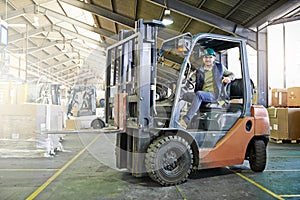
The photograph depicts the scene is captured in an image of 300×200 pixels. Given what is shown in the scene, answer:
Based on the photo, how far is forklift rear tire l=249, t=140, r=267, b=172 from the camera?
14.5 ft

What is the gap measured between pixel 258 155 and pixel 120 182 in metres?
2.23

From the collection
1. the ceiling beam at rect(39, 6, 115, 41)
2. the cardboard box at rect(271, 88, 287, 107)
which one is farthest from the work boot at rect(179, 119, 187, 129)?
the ceiling beam at rect(39, 6, 115, 41)

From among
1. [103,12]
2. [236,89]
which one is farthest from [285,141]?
[103,12]

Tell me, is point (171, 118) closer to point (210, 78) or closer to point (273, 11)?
point (210, 78)

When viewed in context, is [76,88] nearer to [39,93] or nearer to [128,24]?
[39,93]

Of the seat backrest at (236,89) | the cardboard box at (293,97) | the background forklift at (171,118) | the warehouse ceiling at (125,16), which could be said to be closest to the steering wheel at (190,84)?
the background forklift at (171,118)

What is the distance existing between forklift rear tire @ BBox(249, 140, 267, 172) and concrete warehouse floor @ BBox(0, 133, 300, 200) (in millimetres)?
136

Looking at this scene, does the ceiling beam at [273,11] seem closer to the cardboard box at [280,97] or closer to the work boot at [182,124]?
the cardboard box at [280,97]

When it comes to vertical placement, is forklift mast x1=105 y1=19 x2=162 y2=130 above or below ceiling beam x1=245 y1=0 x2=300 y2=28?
below

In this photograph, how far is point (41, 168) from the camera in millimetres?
4738

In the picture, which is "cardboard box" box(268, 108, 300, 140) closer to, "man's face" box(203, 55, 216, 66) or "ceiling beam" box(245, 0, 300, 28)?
"ceiling beam" box(245, 0, 300, 28)

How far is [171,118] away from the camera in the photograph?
377 cm

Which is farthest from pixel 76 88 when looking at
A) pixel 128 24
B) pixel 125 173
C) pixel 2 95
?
pixel 125 173

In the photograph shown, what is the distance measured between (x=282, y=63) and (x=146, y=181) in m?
7.70
